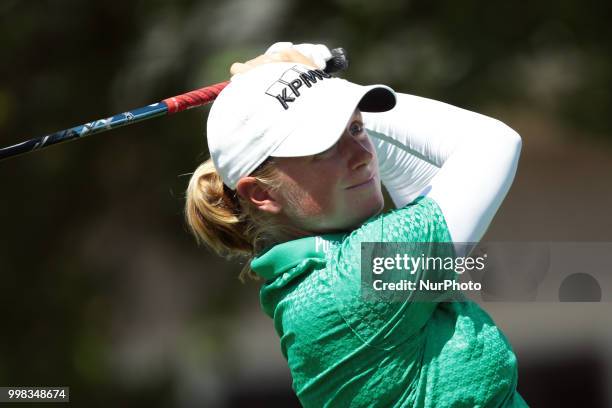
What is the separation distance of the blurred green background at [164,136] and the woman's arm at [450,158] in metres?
2.84

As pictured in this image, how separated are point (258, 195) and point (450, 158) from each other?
1.05ft

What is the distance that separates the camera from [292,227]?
1779 millimetres

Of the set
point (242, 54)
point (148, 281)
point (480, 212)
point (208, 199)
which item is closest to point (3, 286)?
point (148, 281)

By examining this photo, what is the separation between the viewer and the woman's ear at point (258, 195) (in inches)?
69.0

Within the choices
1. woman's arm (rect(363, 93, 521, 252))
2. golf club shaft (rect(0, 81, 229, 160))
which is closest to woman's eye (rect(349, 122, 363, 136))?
woman's arm (rect(363, 93, 521, 252))

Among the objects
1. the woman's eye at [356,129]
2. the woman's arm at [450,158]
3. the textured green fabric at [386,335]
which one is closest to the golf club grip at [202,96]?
the woman's arm at [450,158]

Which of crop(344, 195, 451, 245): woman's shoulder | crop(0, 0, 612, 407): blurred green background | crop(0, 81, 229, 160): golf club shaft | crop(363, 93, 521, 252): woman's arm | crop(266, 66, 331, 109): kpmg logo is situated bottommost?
crop(344, 195, 451, 245): woman's shoulder

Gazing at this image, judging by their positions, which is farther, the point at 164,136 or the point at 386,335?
the point at 164,136

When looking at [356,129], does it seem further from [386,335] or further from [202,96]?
[202,96]

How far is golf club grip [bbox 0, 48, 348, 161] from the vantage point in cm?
203

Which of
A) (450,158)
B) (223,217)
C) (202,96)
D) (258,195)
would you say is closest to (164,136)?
(202,96)

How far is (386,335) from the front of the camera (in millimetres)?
1650

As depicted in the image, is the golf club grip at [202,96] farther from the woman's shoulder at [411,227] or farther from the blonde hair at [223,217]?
the woman's shoulder at [411,227]

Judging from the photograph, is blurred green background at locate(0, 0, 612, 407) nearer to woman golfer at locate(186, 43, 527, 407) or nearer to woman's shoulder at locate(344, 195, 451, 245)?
woman golfer at locate(186, 43, 527, 407)
